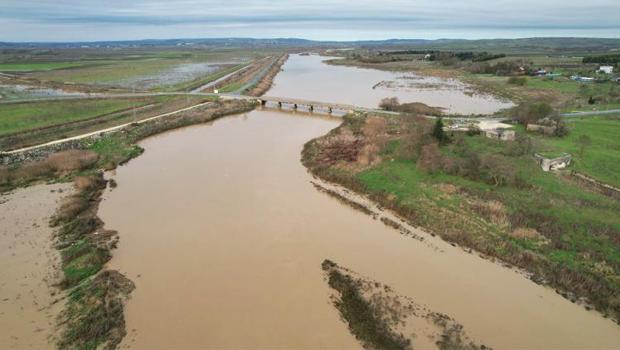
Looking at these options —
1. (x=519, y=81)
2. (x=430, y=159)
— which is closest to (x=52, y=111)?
(x=430, y=159)

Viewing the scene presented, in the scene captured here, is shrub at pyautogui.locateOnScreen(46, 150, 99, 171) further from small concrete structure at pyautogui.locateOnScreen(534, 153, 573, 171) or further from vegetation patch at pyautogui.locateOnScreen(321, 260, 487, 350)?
small concrete structure at pyautogui.locateOnScreen(534, 153, 573, 171)

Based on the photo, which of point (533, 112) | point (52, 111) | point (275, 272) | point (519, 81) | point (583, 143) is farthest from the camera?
point (519, 81)

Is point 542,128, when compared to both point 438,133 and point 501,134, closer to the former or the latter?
point 501,134

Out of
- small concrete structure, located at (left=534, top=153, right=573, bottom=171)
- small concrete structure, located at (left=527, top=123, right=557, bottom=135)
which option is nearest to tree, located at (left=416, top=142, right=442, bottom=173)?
small concrete structure, located at (left=534, top=153, right=573, bottom=171)

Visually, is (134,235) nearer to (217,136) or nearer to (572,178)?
(217,136)

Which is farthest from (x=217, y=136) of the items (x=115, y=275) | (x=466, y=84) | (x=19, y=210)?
(x=466, y=84)
